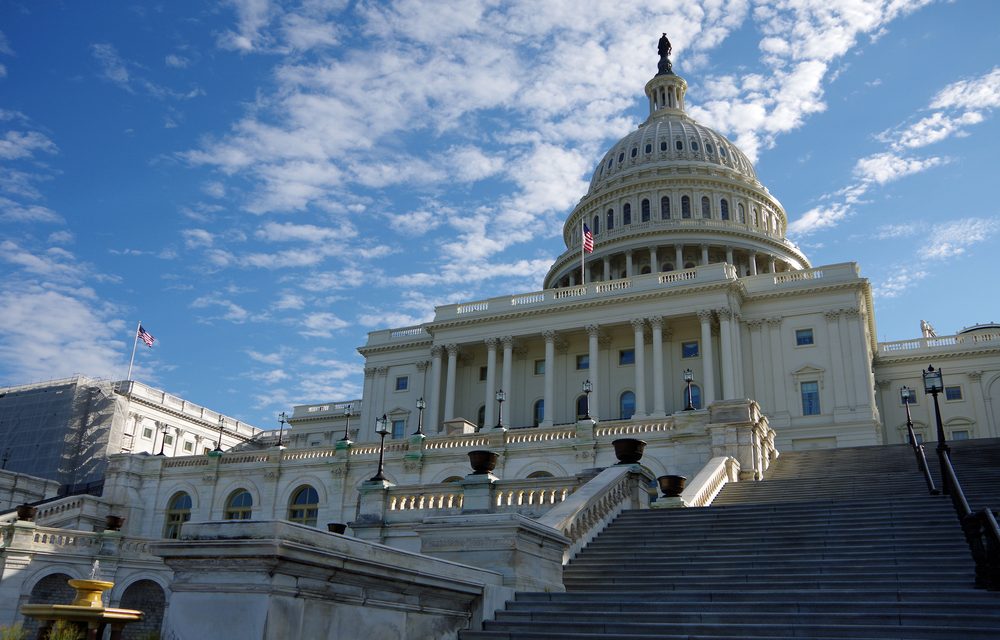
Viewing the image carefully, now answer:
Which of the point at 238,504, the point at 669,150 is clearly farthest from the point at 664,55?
the point at 238,504

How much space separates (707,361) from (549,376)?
11490 millimetres

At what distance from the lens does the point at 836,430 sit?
57.9 metres

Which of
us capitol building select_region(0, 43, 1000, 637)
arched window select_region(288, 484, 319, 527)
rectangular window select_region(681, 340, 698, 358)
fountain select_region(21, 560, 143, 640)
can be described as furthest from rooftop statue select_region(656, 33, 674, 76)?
fountain select_region(21, 560, 143, 640)

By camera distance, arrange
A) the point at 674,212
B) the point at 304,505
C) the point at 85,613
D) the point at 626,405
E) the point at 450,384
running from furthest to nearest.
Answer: the point at 674,212 → the point at 450,384 → the point at 626,405 → the point at 304,505 → the point at 85,613

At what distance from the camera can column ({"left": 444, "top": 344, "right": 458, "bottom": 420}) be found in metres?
68.2

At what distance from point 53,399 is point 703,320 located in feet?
199

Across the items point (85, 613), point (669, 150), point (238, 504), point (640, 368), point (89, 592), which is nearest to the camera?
point (85, 613)

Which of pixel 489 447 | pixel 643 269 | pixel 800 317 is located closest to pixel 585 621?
pixel 489 447

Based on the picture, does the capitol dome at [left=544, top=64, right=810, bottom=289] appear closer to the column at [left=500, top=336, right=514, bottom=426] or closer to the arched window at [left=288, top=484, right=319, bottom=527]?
the column at [left=500, top=336, right=514, bottom=426]

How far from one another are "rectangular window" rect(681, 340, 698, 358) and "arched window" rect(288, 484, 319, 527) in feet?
108

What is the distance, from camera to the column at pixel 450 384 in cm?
6825

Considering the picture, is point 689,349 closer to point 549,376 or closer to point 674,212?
point 549,376

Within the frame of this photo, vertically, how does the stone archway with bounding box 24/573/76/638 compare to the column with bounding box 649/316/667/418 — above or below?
below

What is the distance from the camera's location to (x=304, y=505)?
4191 centimetres
